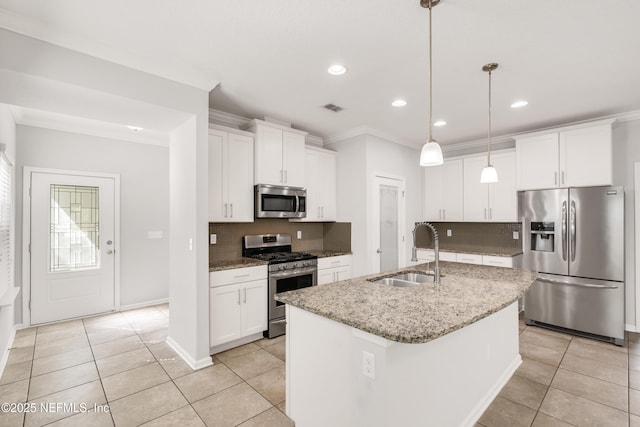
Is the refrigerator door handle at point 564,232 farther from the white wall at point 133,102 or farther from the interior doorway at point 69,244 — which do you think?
the interior doorway at point 69,244

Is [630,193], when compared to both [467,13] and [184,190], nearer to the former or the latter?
[467,13]

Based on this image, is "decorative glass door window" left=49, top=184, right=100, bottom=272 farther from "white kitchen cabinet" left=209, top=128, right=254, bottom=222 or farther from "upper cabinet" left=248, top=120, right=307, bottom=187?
"upper cabinet" left=248, top=120, right=307, bottom=187

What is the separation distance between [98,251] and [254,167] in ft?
8.95

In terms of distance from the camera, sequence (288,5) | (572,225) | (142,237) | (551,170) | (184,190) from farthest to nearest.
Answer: (142,237)
(551,170)
(572,225)
(184,190)
(288,5)

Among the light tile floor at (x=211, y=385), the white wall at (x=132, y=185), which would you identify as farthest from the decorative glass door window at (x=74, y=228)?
the light tile floor at (x=211, y=385)

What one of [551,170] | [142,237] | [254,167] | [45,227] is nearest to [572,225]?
[551,170]

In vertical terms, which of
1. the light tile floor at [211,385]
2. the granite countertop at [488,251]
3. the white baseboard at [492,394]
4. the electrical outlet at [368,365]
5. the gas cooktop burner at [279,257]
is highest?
the gas cooktop burner at [279,257]

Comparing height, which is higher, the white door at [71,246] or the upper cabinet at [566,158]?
the upper cabinet at [566,158]

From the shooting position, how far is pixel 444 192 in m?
5.28

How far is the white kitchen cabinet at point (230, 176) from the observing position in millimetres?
3475

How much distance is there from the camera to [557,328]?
392cm

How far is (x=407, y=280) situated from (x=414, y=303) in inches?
37.7

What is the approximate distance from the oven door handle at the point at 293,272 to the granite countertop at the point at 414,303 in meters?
1.49

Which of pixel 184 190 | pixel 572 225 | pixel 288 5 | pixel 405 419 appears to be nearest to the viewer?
pixel 405 419
